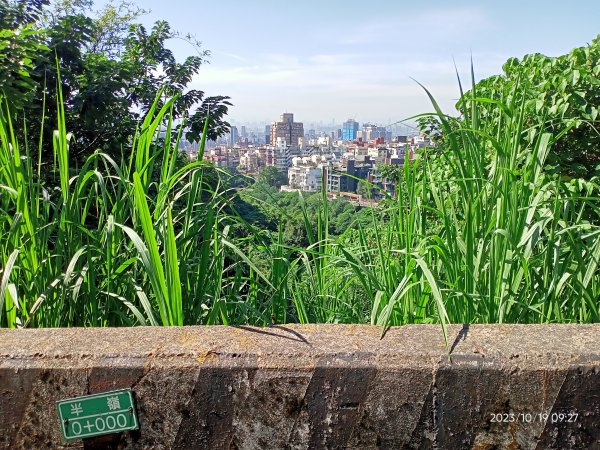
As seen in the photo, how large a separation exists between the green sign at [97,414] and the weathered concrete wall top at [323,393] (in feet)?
0.06

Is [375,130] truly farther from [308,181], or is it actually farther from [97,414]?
[97,414]

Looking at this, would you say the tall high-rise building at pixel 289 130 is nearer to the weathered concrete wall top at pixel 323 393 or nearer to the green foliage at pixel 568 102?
the green foliage at pixel 568 102

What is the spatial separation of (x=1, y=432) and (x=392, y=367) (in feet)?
2.77

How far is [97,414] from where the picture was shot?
1.19 meters

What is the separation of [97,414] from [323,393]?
0.48 m

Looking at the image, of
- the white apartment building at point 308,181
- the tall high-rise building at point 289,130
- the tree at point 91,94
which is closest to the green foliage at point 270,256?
the white apartment building at point 308,181

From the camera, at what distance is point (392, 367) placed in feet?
3.82

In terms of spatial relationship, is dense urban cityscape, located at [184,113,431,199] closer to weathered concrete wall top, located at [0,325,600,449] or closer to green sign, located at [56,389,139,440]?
weathered concrete wall top, located at [0,325,600,449]

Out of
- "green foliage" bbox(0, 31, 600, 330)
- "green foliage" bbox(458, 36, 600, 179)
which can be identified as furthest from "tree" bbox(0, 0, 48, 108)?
"green foliage" bbox(458, 36, 600, 179)

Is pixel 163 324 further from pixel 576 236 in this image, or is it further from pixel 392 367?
pixel 576 236

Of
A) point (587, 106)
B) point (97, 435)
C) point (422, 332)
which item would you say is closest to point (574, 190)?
point (587, 106)

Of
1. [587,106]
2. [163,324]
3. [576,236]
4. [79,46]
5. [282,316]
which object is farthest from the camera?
[79,46]

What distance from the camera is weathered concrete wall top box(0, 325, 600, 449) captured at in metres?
1.16

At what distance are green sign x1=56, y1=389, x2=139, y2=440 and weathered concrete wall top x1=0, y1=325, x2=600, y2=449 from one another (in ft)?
0.06
